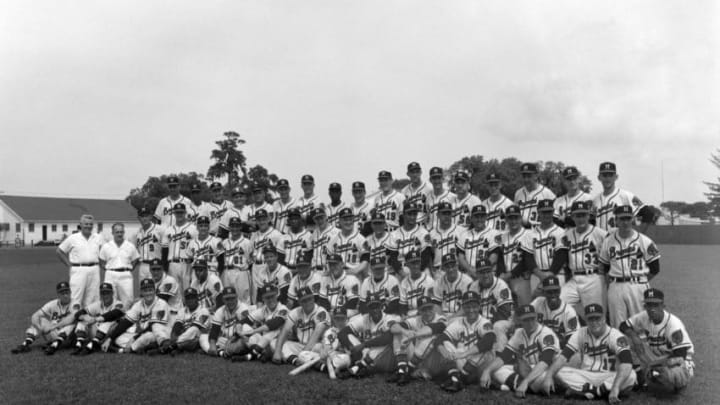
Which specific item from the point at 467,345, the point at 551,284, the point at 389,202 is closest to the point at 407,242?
the point at 389,202

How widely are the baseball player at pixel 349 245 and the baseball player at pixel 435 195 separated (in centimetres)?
134

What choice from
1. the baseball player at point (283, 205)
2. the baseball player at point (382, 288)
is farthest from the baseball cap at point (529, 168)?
the baseball player at point (283, 205)

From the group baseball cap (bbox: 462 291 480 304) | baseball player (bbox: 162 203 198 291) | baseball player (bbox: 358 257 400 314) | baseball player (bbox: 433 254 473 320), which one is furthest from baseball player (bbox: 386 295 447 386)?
baseball player (bbox: 162 203 198 291)

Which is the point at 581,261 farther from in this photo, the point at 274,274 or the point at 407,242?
the point at 274,274

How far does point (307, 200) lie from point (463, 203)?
3.53 metres

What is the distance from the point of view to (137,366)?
8.46 m

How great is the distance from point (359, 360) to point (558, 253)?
3418 mm

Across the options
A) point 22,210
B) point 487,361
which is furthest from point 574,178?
point 22,210

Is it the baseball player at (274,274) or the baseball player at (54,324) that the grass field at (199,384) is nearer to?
the baseball player at (54,324)

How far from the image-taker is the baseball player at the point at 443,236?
9070mm

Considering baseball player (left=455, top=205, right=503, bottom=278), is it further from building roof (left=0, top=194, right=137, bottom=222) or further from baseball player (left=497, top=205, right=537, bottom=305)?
building roof (left=0, top=194, right=137, bottom=222)

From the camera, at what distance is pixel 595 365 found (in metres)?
6.86

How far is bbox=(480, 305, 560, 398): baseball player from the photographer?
22.3ft

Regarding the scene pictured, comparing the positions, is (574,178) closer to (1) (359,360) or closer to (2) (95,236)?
(1) (359,360)
